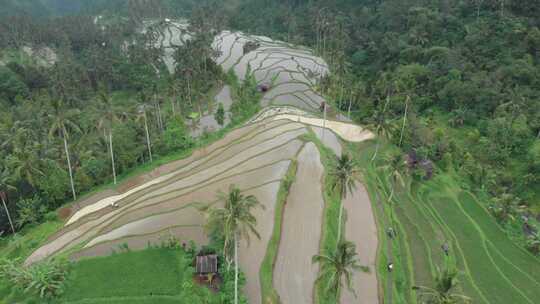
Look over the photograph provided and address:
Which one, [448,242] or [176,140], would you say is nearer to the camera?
[448,242]

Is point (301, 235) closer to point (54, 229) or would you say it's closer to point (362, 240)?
point (362, 240)

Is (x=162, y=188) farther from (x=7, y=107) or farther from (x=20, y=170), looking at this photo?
(x=7, y=107)

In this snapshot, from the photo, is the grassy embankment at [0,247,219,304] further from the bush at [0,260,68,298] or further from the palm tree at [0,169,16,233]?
the palm tree at [0,169,16,233]

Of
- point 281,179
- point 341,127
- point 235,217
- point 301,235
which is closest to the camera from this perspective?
point 235,217

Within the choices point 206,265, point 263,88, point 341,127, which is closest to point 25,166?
point 206,265

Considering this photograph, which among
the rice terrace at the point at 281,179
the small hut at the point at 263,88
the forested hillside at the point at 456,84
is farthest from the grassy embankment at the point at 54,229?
the forested hillside at the point at 456,84

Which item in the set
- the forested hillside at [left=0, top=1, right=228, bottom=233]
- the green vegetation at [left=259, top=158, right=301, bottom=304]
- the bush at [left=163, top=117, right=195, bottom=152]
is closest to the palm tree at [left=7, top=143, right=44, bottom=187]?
the forested hillside at [left=0, top=1, right=228, bottom=233]
